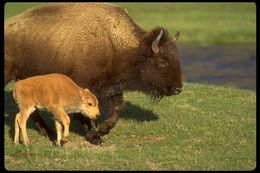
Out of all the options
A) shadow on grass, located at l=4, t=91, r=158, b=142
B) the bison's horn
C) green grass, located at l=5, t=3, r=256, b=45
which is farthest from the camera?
green grass, located at l=5, t=3, r=256, b=45

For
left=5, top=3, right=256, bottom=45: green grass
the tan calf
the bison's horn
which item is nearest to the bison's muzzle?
the bison's horn

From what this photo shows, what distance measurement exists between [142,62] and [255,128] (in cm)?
248

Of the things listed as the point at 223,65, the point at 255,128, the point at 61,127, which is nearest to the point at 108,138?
the point at 61,127

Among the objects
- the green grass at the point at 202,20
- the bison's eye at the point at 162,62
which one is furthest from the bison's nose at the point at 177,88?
the green grass at the point at 202,20

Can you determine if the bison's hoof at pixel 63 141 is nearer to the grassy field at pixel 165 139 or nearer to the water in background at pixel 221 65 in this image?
the grassy field at pixel 165 139

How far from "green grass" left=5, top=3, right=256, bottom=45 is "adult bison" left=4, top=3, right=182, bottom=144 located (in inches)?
631

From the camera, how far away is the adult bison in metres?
9.98

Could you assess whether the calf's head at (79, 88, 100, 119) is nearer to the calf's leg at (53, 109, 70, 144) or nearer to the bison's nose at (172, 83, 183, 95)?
the calf's leg at (53, 109, 70, 144)

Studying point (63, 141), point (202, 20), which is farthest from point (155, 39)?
point (202, 20)

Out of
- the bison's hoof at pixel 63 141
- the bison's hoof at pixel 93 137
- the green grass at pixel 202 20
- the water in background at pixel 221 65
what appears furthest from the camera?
the green grass at pixel 202 20

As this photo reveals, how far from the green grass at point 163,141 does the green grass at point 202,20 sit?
42.9 feet

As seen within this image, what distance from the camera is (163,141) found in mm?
10219

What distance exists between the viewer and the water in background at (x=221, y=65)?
19.8 m
